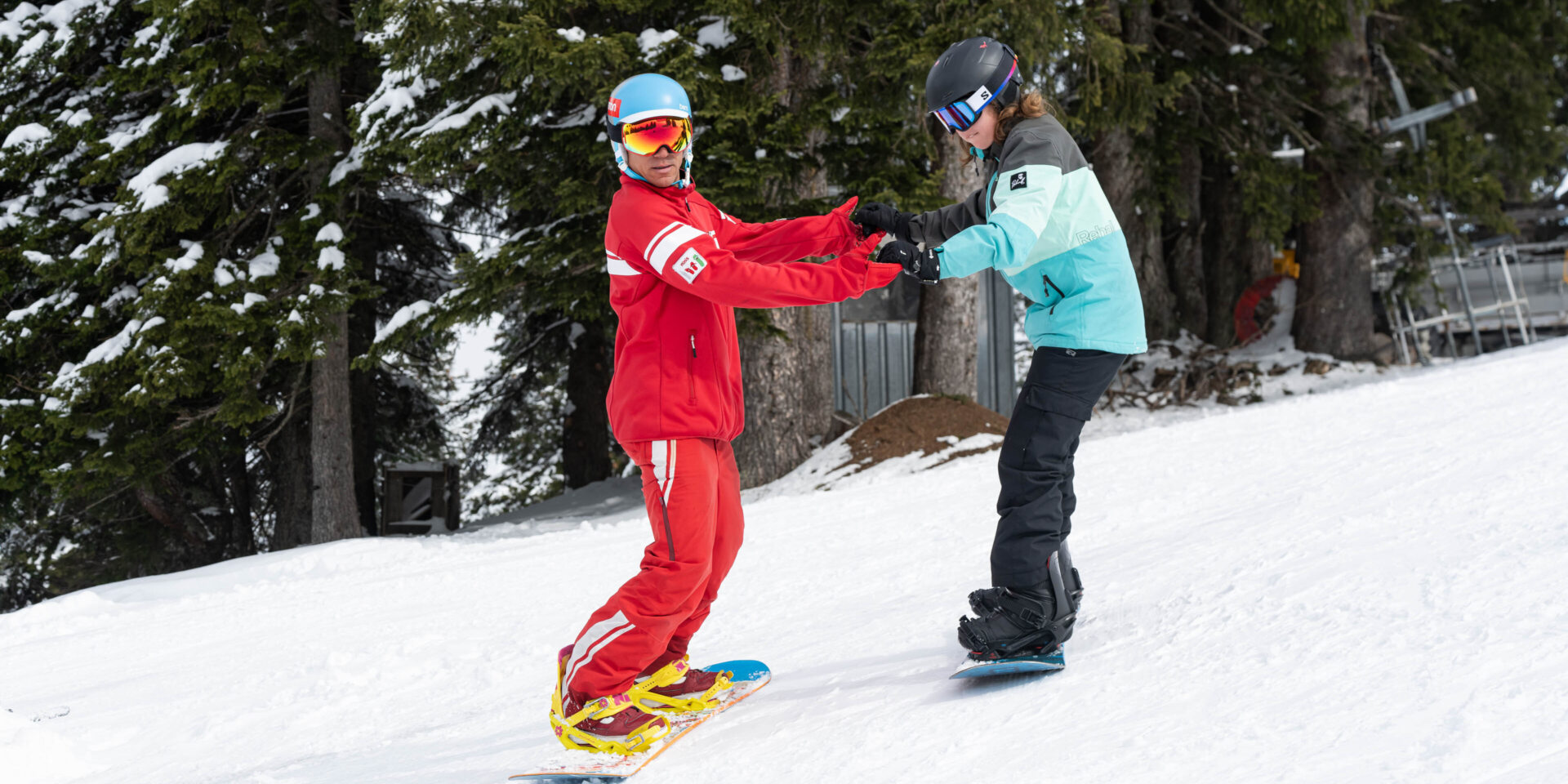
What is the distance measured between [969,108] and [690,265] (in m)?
1.00

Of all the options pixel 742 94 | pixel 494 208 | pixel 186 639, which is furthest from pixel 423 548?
pixel 494 208

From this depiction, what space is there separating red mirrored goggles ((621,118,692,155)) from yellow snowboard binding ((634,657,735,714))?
162 centimetres

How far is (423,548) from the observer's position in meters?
8.19

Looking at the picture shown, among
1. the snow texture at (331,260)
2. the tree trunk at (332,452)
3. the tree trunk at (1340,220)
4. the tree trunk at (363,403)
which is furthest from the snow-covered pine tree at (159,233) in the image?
the tree trunk at (1340,220)

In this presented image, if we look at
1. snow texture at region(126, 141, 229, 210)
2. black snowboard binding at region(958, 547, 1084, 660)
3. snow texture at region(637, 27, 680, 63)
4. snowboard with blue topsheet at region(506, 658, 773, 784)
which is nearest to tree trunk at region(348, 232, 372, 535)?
snow texture at region(126, 141, 229, 210)

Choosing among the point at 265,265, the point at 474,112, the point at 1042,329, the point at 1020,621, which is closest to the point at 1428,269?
the point at 474,112

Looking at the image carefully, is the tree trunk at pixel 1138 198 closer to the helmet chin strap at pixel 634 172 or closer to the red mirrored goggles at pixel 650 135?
the helmet chin strap at pixel 634 172

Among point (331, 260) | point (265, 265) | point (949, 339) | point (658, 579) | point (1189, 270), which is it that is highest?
point (265, 265)

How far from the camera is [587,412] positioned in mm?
16109

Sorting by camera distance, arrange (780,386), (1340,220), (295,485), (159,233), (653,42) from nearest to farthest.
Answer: (653,42) < (780,386) < (159,233) < (295,485) < (1340,220)

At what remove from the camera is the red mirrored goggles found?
3250 mm

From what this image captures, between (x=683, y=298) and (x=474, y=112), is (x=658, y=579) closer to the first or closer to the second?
(x=683, y=298)

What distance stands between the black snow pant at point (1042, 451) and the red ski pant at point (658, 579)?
0.90 metres

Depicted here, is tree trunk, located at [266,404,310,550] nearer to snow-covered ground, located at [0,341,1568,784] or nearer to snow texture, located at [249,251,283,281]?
snow texture, located at [249,251,283,281]
